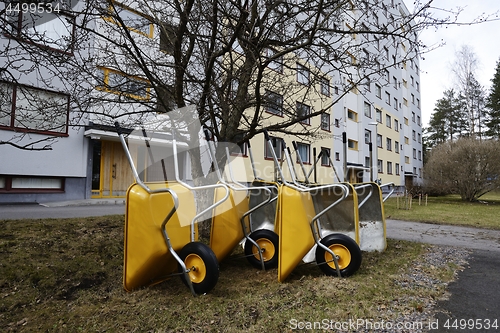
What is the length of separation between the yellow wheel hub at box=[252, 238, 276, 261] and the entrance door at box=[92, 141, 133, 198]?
9526mm

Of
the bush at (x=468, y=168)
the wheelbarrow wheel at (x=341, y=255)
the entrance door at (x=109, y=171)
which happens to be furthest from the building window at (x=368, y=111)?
the wheelbarrow wheel at (x=341, y=255)

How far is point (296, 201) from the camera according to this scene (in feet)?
11.2

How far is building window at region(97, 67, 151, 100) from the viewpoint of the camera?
4.98m

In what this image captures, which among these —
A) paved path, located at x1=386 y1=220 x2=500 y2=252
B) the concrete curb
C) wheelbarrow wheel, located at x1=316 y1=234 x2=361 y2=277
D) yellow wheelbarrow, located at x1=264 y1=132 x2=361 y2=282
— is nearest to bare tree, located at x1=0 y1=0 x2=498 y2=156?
yellow wheelbarrow, located at x1=264 y1=132 x2=361 y2=282

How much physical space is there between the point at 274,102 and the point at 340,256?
304 cm

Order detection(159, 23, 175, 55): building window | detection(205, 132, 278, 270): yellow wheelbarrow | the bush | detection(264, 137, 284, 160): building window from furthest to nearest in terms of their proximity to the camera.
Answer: the bush
detection(264, 137, 284, 160): building window
detection(159, 23, 175, 55): building window
detection(205, 132, 278, 270): yellow wheelbarrow

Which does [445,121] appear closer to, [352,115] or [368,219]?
[352,115]

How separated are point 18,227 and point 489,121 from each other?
50988 millimetres

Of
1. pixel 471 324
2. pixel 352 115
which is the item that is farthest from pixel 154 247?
pixel 352 115

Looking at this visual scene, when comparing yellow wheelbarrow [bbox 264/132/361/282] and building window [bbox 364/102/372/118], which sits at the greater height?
building window [bbox 364/102/372/118]

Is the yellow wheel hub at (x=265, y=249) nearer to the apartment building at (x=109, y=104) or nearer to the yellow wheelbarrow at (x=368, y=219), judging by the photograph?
the yellow wheelbarrow at (x=368, y=219)

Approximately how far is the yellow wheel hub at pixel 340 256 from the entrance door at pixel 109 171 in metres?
10.4

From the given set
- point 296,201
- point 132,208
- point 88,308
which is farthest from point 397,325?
point 88,308

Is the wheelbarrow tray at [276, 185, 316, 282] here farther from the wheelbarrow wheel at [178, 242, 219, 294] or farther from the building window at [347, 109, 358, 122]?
the building window at [347, 109, 358, 122]
